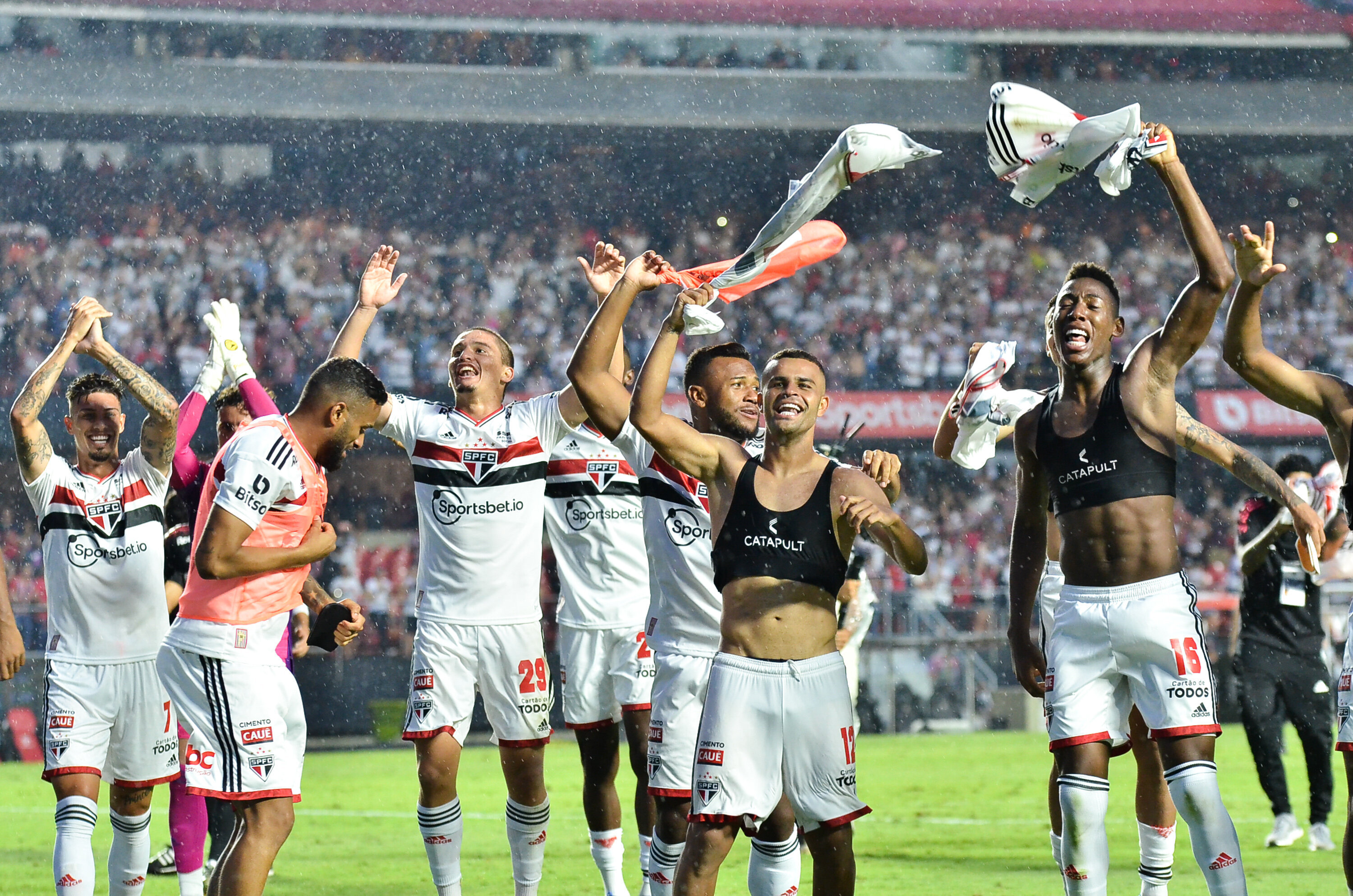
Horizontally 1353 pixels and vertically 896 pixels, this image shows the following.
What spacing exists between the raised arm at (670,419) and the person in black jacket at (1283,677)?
188 inches

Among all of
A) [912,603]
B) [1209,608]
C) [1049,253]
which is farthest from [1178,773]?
[1049,253]

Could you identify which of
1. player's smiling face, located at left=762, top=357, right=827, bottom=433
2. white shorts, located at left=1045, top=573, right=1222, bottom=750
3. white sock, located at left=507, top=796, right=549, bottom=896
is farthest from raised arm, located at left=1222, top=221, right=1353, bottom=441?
white sock, located at left=507, top=796, right=549, bottom=896

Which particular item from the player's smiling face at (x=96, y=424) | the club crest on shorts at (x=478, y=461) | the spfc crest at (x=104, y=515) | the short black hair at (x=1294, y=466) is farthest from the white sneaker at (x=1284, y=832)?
the player's smiling face at (x=96, y=424)

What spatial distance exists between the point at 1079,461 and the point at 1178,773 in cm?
118

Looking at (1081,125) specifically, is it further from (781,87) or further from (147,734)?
(781,87)

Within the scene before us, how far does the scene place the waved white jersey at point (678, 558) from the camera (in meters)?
6.12

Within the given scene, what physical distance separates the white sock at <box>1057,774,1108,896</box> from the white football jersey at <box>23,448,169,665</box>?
3.84 meters

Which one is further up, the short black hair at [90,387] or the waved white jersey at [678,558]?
the short black hair at [90,387]

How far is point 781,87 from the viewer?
26172mm

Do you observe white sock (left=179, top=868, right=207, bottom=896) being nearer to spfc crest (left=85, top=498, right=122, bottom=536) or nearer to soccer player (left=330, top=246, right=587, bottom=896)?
soccer player (left=330, top=246, right=587, bottom=896)

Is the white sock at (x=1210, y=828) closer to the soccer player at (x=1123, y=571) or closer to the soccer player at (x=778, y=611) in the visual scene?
the soccer player at (x=1123, y=571)

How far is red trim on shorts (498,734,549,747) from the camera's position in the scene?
21.4 feet

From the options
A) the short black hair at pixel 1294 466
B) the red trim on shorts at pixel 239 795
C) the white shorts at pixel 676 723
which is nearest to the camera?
the red trim on shorts at pixel 239 795

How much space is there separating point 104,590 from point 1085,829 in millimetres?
4199
